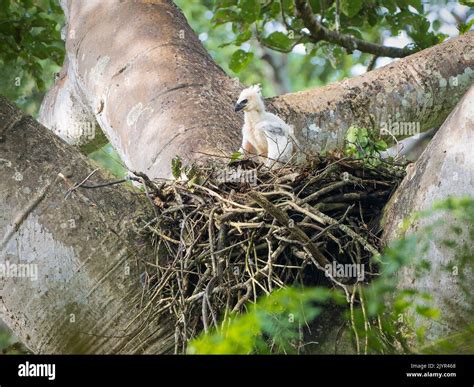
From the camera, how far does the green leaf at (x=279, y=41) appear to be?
26.0ft

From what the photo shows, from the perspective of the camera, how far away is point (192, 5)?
15609mm

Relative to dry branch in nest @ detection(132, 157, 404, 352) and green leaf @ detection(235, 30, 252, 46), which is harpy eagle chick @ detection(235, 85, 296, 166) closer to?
dry branch in nest @ detection(132, 157, 404, 352)

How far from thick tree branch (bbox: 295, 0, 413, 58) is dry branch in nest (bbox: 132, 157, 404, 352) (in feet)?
10.1

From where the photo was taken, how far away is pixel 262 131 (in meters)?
5.99

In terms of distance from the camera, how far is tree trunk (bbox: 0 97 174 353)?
456 cm

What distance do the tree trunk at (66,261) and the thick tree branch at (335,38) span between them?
3550 mm

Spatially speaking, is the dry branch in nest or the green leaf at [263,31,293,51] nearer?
the dry branch in nest

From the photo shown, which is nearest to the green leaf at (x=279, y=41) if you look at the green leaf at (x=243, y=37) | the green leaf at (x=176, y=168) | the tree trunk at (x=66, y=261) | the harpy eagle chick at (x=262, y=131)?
the green leaf at (x=243, y=37)

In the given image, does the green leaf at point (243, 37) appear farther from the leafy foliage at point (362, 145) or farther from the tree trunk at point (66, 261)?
the tree trunk at point (66, 261)

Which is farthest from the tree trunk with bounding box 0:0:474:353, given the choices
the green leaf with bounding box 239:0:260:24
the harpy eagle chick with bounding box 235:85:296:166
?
the green leaf with bounding box 239:0:260:24

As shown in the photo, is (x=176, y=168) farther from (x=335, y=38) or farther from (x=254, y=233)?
(x=335, y=38)

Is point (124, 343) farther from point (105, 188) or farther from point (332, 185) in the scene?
point (332, 185)

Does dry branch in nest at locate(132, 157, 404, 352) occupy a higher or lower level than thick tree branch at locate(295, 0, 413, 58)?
lower

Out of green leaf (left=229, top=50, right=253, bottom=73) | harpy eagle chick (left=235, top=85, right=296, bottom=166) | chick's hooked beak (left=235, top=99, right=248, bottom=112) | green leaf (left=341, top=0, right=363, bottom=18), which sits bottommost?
harpy eagle chick (left=235, top=85, right=296, bottom=166)
